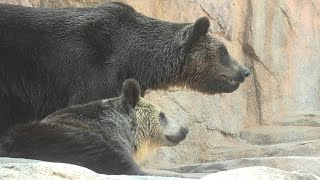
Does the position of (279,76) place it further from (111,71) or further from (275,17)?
(111,71)

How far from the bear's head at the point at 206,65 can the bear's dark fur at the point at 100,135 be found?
1825 millimetres

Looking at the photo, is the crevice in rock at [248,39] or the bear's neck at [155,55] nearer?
the bear's neck at [155,55]

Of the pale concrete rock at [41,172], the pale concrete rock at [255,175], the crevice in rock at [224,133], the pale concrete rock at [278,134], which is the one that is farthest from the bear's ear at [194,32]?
the pale concrete rock at [278,134]

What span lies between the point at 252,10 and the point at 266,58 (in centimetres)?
97

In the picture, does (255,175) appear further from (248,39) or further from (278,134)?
(248,39)

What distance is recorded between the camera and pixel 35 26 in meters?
8.09

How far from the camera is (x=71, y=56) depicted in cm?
800

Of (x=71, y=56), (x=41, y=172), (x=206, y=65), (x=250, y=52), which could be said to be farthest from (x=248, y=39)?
(x=41, y=172)

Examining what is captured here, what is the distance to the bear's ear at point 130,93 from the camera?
693 centimetres

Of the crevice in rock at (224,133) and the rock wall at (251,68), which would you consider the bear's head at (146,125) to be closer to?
the rock wall at (251,68)

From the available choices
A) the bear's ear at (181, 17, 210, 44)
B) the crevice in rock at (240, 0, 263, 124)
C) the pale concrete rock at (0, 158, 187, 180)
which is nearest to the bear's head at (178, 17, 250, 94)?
the bear's ear at (181, 17, 210, 44)

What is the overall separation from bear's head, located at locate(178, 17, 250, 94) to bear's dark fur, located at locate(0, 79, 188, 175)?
5.99 feet

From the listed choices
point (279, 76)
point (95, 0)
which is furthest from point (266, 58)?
point (95, 0)

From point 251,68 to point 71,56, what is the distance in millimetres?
6963
